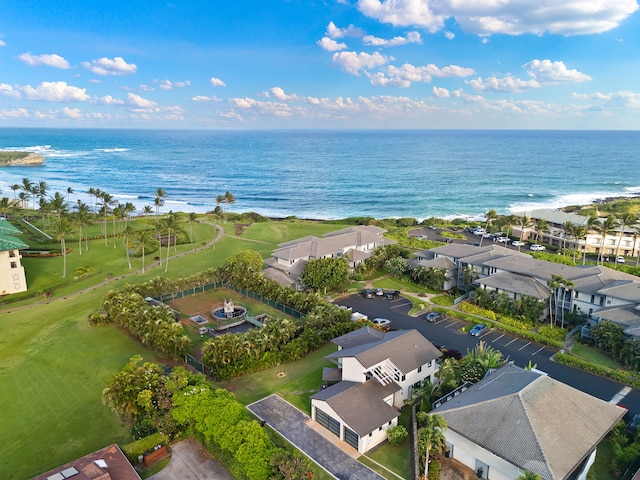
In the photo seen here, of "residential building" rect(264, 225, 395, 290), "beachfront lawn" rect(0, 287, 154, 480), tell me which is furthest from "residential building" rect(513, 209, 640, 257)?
"beachfront lawn" rect(0, 287, 154, 480)

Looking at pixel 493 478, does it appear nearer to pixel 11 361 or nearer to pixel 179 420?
pixel 179 420

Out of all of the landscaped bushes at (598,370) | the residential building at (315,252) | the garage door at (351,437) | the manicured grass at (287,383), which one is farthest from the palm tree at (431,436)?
the residential building at (315,252)

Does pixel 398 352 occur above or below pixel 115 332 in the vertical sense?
above

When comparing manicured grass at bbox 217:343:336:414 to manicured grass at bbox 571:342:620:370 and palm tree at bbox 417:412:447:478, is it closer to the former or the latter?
palm tree at bbox 417:412:447:478

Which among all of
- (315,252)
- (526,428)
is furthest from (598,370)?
→ (315,252)

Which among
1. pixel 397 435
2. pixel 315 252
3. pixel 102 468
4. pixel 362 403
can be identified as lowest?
pixel 397 435

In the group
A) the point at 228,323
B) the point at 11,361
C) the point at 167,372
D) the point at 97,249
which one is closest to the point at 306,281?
the point at 228,323

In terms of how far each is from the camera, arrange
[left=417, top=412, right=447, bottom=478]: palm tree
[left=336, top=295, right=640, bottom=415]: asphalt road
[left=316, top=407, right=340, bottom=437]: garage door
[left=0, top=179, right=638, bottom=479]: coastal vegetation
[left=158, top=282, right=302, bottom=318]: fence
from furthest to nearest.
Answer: [left=158, top=282, right=302, bottom=318]: fence, [left=336, top=295, right=640, bottom=415]: asphalt road, [left=0, top=179, right=638, bottom=479]: coastal vegetation, [left=316, top=407, right=340, bottom=437]: garage door, [left=417, top=412, right=447, bottom=478]: palm tree

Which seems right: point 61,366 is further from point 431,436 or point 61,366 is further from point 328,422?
point 431,436
